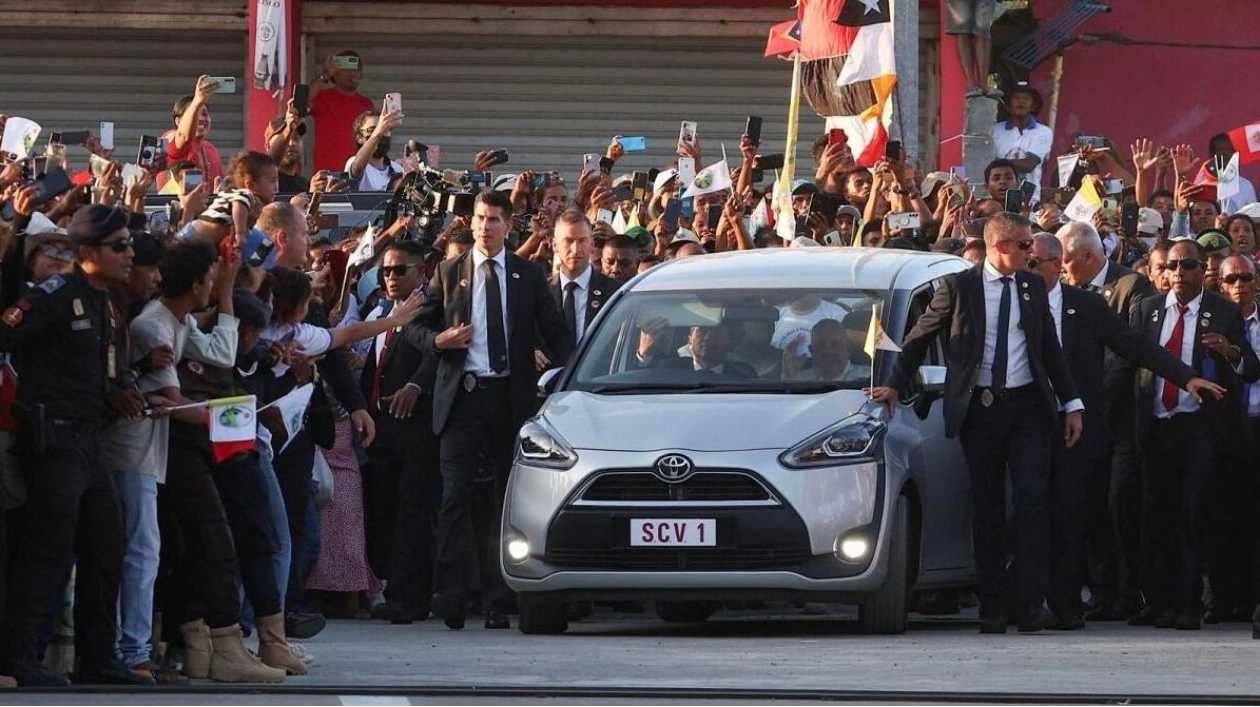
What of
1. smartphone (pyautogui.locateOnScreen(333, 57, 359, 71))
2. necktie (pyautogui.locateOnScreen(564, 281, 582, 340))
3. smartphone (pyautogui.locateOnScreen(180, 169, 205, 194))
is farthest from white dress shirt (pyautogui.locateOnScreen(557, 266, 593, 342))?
smartphone (pyautogui.locateOnScreen(333, 57, 359, 71))

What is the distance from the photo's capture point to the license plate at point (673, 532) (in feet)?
41.3

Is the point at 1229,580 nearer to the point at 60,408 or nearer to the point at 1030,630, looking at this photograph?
the point at 1030,630

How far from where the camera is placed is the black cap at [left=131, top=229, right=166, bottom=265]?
34.0 feet

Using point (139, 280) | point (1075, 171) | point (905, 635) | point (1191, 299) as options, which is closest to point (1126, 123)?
point (1075, 171)

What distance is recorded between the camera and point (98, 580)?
10031mm

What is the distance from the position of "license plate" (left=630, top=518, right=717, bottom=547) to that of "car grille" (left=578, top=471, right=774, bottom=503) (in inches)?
4.2

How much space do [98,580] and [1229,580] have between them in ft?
22.6

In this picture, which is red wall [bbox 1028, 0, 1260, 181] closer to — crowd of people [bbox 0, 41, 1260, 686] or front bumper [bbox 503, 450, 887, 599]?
A: crowd of people [bbox 0, 41, 1260, 686]

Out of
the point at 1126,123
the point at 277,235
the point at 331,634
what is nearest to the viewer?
the point at 277,235

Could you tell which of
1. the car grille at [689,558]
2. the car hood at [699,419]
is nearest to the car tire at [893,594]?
the car grille at [689,558]

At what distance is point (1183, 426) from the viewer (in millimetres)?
14391

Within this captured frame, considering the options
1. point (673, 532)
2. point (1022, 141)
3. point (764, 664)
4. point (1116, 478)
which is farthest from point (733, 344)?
point (1022, 141)

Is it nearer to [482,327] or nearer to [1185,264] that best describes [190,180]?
[482,327]

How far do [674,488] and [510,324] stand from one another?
1920 millimetres
